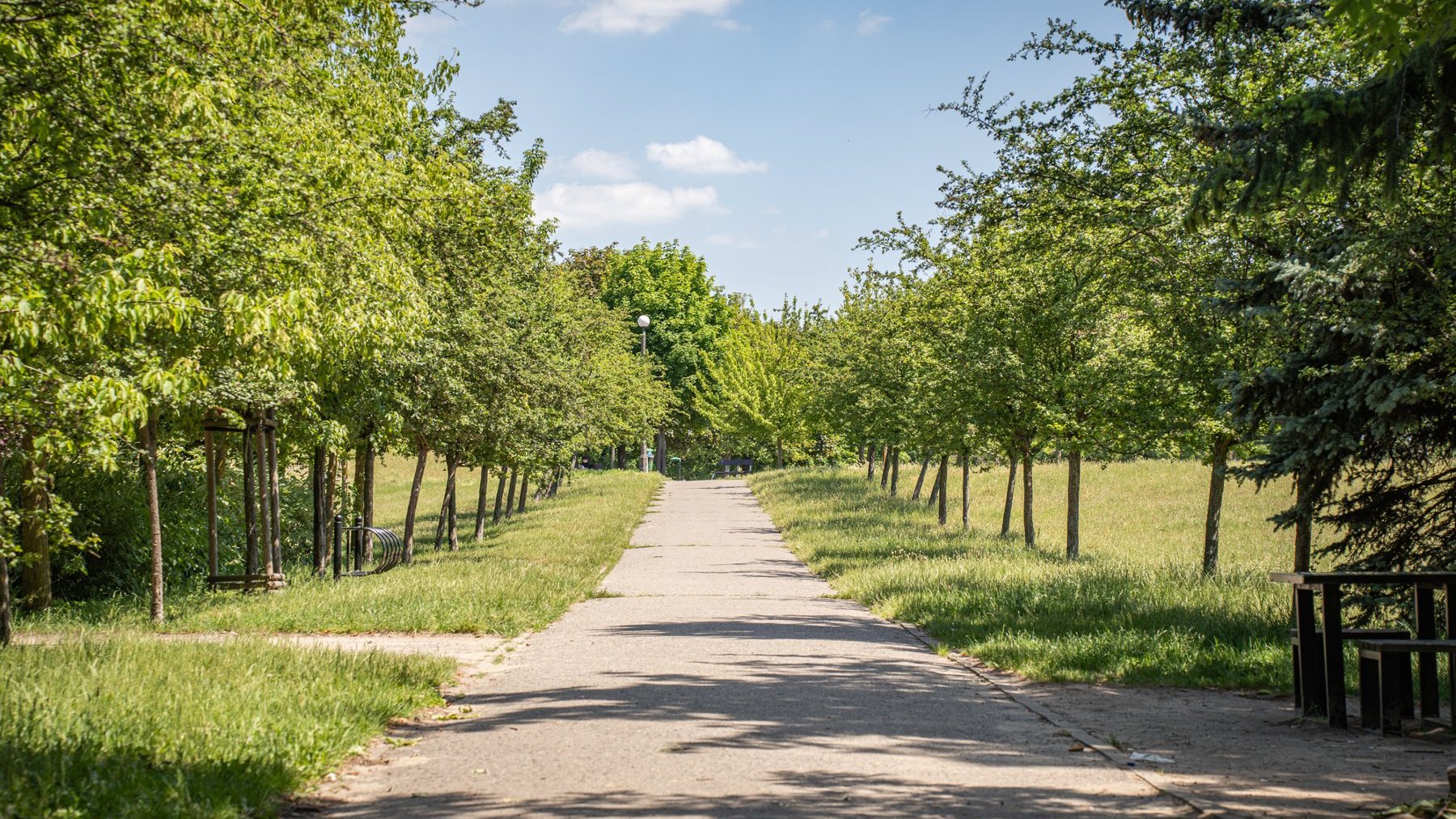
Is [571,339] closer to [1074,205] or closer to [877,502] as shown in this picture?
[877,502]

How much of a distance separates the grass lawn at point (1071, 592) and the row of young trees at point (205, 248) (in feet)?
21.4

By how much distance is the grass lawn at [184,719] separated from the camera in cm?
524

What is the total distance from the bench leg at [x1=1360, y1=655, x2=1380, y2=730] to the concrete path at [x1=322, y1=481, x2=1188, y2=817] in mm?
1900

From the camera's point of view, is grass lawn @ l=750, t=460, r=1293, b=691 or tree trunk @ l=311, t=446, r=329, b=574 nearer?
grass lawn @ l=750, t=460, r=1293, b=691

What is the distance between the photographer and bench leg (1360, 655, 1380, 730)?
24.1ft

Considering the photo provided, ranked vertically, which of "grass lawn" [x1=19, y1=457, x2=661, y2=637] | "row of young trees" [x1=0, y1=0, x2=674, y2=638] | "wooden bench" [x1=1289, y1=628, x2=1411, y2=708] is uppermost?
"row of young trees" [x1=0, y1=0, x2=674, y2=638]

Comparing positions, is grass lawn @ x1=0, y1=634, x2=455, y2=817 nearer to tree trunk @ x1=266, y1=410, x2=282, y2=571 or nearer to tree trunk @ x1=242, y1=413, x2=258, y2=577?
tree trunk @ x1=242, y1=413, x2=258, y2=577

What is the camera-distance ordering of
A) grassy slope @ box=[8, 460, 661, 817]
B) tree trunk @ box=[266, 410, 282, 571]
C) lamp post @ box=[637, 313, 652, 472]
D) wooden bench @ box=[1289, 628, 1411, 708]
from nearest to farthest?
grassy slope @ box=[8, 460, 661, 817]
wooden bench @ box=[1289, 628, 1411, 708]
tree trunk @ box=[266, 410, 282, 571]
lamp post @ box=[637, 313, 652, 472]

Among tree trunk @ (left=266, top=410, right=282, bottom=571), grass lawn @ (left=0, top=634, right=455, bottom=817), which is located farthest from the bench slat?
tree trunk @ (left=266, top=410, right=282, bottom=571)

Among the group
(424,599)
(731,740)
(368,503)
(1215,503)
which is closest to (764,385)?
(368,503)

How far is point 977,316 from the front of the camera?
22.4 m

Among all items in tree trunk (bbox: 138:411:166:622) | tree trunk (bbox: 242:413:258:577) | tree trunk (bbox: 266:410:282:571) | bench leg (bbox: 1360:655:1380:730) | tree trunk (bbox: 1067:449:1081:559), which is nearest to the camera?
bench leg (bbox: 1360:655:1380:730)

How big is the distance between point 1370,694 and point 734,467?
72.3 meters

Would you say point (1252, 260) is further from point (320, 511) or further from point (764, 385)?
point (764, 385)
